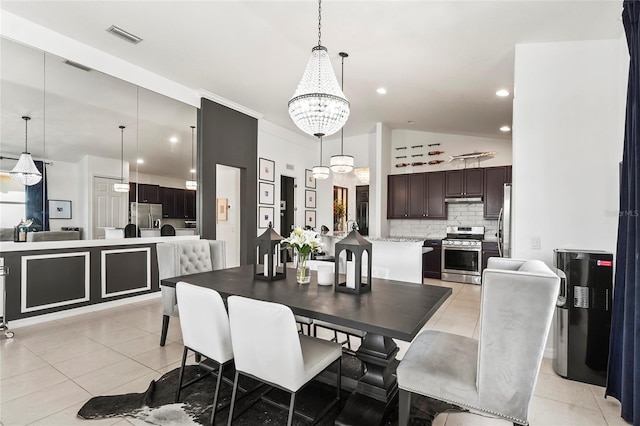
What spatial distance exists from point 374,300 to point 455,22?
107 inches

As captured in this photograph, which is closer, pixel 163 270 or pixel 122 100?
pixel 163 270

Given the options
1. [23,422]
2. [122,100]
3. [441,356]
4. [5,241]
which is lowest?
[23,422]

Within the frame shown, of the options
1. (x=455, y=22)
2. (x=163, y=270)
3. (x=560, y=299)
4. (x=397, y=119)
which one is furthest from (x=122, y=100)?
(x=560, y=299)

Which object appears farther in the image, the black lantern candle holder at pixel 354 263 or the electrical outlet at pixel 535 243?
the electrical outlet at pixel 535 243

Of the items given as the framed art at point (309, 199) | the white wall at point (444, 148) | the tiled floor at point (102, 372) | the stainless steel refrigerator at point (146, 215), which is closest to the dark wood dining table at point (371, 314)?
the tiled floor at point (102, 372)

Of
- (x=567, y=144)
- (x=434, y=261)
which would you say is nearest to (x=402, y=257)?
(x=434, y=261)

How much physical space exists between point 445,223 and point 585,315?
4629mm

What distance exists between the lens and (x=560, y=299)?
2650mm

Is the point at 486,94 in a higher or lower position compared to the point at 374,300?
higher

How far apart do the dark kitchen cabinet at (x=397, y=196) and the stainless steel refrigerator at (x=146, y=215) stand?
4852 millimetres

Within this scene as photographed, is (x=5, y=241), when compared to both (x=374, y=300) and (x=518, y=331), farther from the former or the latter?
(x=518, y=331)

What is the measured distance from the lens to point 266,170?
6852 millimetres

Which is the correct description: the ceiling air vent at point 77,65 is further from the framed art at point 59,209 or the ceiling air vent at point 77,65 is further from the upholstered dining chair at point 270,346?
the upholstered dining chair at point 270,346

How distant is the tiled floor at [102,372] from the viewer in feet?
6.79
